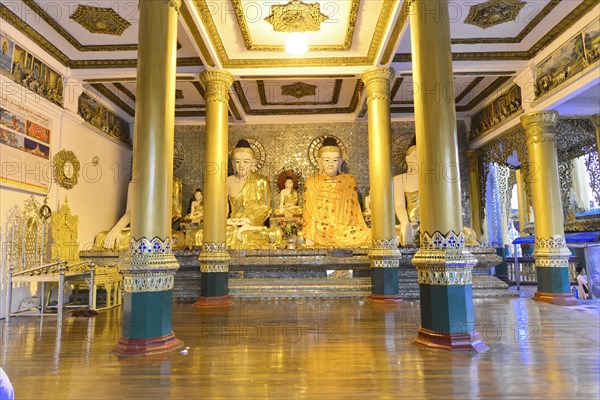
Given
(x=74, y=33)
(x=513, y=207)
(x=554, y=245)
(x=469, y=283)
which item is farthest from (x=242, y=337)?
(x=513, y=207)

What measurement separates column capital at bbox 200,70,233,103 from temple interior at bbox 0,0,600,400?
0.17ft

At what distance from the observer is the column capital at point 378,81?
7199 millimetres

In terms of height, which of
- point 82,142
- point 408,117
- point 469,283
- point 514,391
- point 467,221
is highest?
point 408,117

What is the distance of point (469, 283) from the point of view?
389 cm

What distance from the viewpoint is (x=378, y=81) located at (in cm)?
725

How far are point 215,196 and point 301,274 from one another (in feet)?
7.45

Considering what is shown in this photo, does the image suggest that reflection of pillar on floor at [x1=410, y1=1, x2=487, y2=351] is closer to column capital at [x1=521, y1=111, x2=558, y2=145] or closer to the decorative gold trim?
column capital at [x1=521, y1=111, x2=558, y2=145]

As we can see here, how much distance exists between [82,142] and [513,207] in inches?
579

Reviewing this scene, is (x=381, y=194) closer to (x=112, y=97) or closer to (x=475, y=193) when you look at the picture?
(x=475, y=193)

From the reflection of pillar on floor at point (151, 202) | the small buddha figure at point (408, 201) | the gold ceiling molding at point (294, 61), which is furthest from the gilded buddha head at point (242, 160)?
the reflection of pillar on floor at point (151, 202)

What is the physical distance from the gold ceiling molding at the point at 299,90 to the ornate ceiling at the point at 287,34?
7.2 inches

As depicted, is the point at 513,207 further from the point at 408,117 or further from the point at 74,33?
the point at 74,33

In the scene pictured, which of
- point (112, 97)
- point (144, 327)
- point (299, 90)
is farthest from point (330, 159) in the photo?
point (144, 327)

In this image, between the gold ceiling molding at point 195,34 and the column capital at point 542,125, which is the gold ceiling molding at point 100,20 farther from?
the column capital at point 542,125
